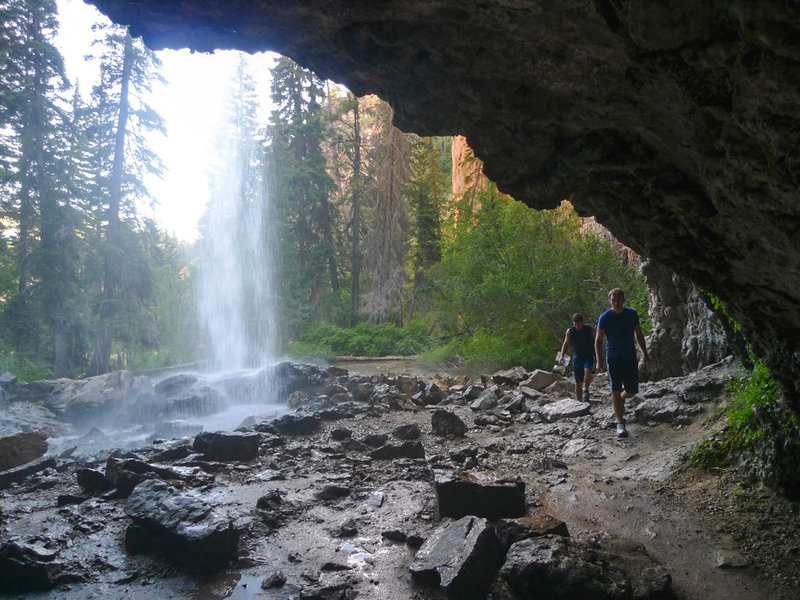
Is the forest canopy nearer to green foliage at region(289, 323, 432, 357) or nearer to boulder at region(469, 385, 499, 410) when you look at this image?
green foliage at region(289, 323, 432, 357)

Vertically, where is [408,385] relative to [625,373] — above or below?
below

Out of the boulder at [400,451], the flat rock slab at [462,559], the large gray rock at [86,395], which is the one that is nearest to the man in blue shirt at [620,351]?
the boulder at [400,451]

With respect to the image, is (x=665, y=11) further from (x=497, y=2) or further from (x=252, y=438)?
(x=252, y=438)

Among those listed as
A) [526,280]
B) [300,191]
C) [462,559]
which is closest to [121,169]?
[300,191]

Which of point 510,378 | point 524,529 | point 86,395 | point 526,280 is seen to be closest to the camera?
point 524,529

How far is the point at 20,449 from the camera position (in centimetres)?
858

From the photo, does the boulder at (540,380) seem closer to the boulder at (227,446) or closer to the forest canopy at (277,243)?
the forest canopy at (277,243)

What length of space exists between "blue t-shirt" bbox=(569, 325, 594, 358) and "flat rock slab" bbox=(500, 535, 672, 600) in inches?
217

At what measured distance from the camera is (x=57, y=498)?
6.13m

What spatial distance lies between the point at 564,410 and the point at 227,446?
541 centimetres

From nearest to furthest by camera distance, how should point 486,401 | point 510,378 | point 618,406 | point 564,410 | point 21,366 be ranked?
point 618,406, point 564,410, point 486,401, point 510,378, point 21,366

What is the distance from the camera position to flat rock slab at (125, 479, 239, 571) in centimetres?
412

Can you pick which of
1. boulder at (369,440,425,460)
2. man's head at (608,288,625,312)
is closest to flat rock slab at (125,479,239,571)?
boulder at (369,440,425,460)

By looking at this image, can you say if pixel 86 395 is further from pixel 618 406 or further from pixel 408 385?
pixel 618 406
